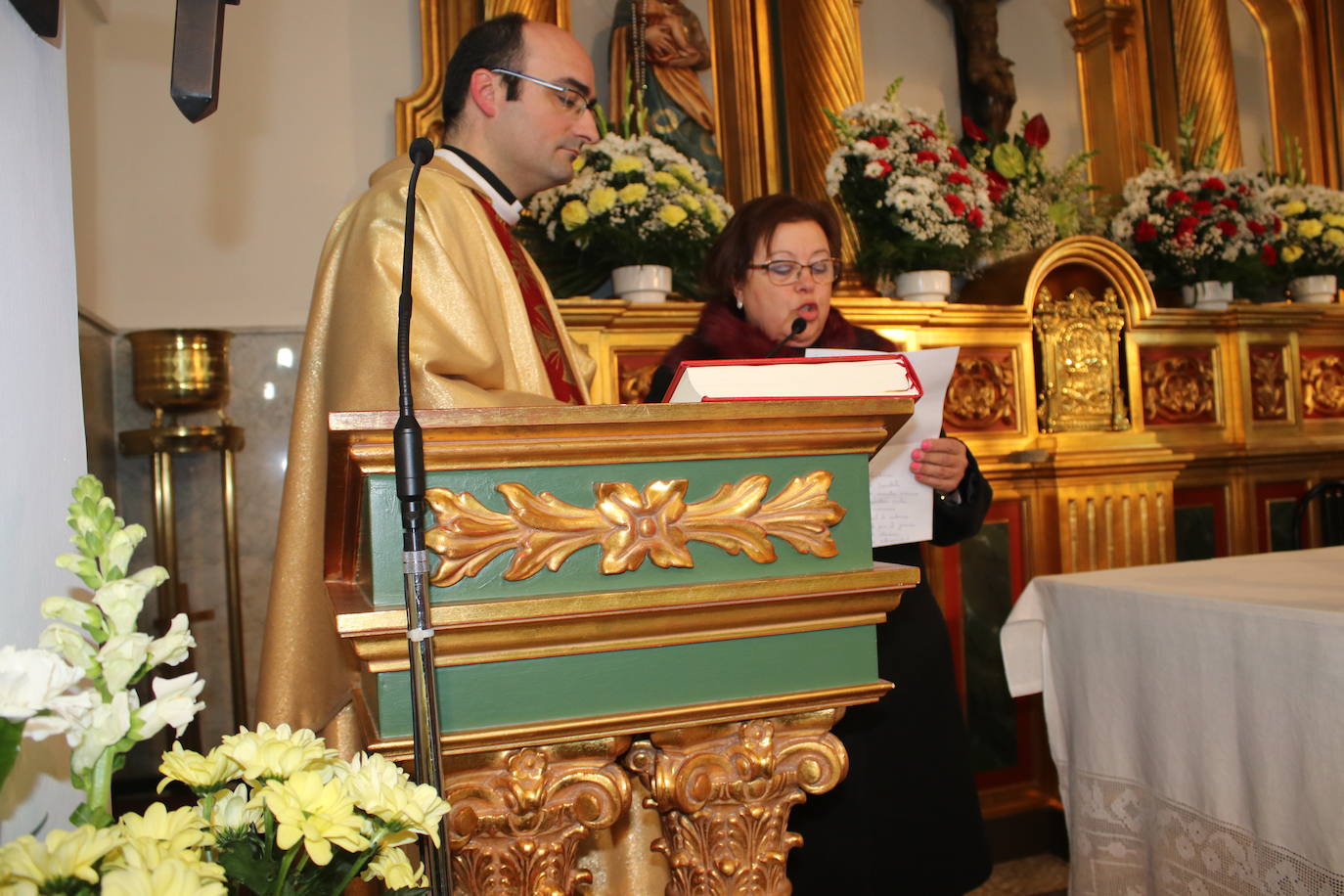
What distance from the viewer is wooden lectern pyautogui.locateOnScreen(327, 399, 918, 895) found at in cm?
100

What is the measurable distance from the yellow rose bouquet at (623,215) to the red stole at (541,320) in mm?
1392

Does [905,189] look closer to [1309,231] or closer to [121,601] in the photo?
[1309,231]

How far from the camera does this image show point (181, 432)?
317cm

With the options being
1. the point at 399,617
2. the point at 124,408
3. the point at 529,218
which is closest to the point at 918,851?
the point at 399,617

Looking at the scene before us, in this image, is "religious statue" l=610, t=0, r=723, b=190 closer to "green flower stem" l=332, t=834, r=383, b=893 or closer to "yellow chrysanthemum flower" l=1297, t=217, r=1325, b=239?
"yellow chrysanthemum flower" l=1297, t=217, r=1325, b=239

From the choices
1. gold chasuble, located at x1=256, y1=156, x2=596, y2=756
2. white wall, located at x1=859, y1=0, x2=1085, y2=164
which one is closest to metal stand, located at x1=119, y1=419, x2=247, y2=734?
gold chasuble, located at x1=256, y1=156, x2=596, y2=756

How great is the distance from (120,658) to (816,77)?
4.01 metres

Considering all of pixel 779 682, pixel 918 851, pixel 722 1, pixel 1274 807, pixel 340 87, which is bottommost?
pixel 918 851

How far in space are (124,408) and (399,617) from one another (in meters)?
2.75

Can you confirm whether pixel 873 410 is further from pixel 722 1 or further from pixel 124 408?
pixel 722 1

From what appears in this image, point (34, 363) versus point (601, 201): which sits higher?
point (601, 201)

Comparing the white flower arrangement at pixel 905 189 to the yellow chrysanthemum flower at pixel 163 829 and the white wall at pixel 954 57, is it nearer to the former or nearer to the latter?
the white wall at pixel 954 57

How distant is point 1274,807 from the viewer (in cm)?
168

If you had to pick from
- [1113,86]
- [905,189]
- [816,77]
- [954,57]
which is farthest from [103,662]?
[1113,86]
